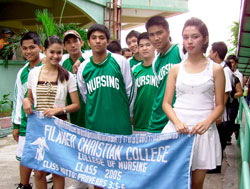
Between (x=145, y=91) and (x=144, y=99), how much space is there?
10 centimetres

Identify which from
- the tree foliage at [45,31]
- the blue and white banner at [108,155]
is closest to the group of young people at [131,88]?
the blue and white banner at [108,155]

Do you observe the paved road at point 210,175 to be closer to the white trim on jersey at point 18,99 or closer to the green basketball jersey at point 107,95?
the white trim on jersey at point 18,99

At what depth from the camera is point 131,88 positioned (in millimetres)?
3299

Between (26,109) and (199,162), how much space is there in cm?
180

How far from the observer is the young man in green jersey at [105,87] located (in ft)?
10.1

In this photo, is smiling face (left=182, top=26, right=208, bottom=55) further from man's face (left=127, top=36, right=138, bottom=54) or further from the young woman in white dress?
man's face (left=127, top=36, right=138, bottom=54)

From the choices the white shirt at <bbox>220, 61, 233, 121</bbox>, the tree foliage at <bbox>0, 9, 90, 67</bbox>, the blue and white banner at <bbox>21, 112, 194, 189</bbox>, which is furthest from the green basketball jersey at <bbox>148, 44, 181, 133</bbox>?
the tree foliage at <bbox>0, 9, 90, 67</bbox>

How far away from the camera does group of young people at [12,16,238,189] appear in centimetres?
248

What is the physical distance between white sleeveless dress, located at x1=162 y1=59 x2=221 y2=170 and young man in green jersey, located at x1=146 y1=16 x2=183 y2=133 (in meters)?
0.52

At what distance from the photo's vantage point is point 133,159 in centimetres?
271

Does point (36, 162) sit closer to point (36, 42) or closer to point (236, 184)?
point (36, 42)

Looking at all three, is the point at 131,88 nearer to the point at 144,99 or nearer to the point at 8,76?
the point at 144,99

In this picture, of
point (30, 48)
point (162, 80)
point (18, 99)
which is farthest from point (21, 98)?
point (162, 80)

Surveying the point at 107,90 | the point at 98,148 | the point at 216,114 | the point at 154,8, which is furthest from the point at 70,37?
the point at 154,8
